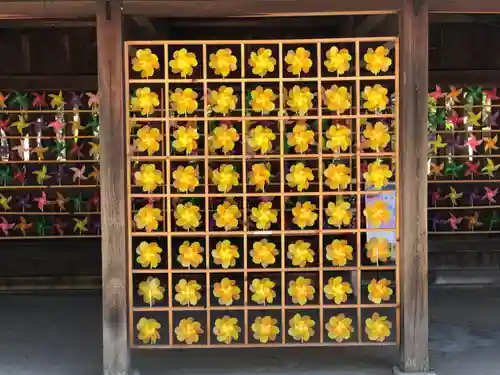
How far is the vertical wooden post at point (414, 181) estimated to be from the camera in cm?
446

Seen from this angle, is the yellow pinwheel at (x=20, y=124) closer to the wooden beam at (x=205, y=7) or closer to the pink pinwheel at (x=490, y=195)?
the wooden beam at (x=205, y=7)

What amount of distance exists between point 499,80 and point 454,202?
1.52 metres

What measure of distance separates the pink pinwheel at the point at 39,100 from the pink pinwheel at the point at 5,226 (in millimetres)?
1389

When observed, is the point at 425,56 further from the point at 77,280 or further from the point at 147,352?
the point at 77,280

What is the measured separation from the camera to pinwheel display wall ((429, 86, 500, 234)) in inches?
316

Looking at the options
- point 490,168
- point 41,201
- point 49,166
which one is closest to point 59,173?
point 49,166

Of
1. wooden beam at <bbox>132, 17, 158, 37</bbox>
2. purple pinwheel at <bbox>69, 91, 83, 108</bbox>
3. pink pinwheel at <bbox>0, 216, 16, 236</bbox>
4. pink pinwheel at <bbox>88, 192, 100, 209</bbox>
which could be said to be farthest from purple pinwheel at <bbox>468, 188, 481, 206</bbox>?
pink pinwheel at <bbox>0, 216, 16, 236</bbox>

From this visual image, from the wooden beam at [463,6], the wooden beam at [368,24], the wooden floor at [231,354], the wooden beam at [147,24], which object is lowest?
the wooden floor at [231,354]

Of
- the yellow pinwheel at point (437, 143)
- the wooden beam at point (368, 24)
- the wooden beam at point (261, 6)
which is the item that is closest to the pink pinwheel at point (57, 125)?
the wooden beam at point (368, 24)

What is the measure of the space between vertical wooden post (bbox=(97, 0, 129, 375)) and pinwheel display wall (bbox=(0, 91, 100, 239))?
138 inches

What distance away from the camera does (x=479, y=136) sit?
812 cm

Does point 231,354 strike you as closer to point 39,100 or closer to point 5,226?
point 5,226

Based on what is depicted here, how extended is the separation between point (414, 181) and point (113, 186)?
2004 millimetres

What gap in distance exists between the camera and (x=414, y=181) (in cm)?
452
